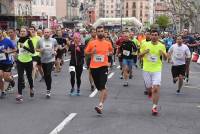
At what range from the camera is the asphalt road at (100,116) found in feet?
31.1

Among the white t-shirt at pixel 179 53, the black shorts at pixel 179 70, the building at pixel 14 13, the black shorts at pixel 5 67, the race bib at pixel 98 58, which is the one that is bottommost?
the black shorts at pixel 179 70

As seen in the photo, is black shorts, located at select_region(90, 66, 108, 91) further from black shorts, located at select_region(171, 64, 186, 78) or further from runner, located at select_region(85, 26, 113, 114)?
black shorts, located at select_region(171, 64, 186, 78)

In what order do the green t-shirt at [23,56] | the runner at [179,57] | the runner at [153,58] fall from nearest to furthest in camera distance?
the runner at [153,58]
the green t-shirt at [23,56]
the runner at [179,57]

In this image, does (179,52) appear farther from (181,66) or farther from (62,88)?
(62,88)

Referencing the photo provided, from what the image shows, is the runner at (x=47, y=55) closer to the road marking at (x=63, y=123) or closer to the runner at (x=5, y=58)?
the runner at (x=5, y=58)

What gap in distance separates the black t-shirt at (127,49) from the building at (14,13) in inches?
1487

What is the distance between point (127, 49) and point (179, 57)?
2243mm

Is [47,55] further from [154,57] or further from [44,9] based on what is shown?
[44,9]

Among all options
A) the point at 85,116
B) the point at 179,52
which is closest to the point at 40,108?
the point at 85,116

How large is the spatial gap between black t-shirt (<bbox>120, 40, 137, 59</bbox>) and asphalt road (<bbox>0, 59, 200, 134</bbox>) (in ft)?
4.97

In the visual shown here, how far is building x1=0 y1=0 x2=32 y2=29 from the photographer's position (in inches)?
2198

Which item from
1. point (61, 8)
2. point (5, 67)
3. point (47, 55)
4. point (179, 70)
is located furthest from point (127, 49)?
point (61, 8)

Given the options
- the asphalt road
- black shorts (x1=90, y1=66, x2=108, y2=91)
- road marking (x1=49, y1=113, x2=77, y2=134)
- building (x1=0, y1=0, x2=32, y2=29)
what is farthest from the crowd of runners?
building (x1=0, y1=0, x2=32, y2=29)

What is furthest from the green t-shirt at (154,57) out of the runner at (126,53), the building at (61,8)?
the building at (61,8)
